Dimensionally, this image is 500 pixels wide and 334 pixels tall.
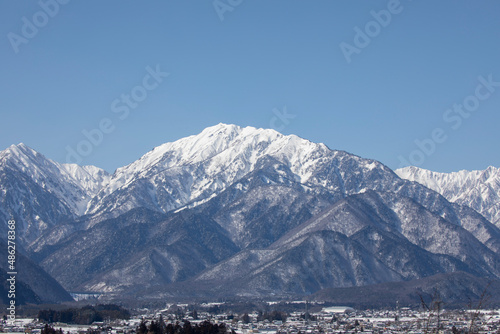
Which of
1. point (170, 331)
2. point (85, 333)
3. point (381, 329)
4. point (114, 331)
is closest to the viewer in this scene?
point (170, 331)

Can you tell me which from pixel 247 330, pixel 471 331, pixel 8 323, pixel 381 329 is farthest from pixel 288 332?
pixel 471 331

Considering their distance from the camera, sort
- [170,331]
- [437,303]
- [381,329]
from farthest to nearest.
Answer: [381,329] → [170,331] → [437,303]

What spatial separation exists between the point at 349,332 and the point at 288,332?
1475 cm

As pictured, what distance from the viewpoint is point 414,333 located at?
171875 mm

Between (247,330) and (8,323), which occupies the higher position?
(8,323)

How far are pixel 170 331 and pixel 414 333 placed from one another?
196 ft

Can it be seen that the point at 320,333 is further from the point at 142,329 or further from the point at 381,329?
the point at 142,329

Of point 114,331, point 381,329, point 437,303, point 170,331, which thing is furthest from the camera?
point 381,329

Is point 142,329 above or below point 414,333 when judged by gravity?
above

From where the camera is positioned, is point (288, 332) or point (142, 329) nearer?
point (142, 329)

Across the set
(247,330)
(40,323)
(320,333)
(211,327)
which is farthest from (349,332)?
(40,323)

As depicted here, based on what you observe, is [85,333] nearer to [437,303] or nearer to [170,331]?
[170,331]

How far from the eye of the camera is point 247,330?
627ft

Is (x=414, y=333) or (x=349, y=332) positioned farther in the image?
(x=349, y=332)
